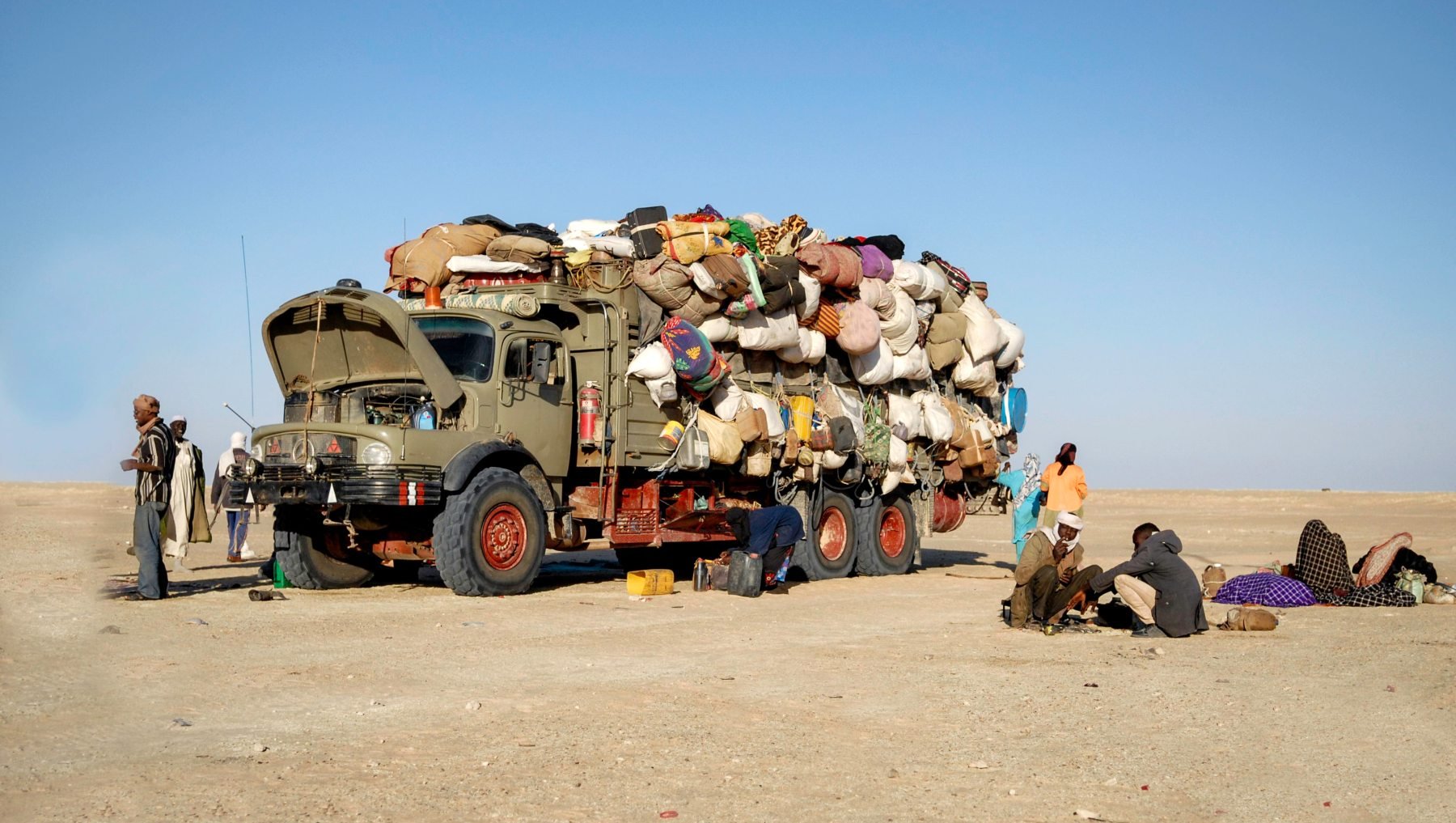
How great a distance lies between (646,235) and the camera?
1572 cm

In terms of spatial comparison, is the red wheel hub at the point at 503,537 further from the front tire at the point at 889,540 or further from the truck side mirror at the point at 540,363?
the front tire at the point at 889,540

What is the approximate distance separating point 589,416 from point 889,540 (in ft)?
20.5

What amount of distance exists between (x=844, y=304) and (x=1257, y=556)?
9.92m

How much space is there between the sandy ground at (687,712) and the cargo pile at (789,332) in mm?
2636

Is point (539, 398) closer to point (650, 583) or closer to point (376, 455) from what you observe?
point (376, 455)

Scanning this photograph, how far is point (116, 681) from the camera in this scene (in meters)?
8.37

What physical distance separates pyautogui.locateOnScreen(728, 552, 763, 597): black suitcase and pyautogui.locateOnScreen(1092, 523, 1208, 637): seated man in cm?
442

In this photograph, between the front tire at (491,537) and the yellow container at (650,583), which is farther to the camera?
the yellow container at (650,583)

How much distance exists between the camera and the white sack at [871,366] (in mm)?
18328

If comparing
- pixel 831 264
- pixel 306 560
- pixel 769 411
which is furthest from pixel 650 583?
pixel 831 264

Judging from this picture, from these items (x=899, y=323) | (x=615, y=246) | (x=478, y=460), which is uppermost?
(x=615, y=246)

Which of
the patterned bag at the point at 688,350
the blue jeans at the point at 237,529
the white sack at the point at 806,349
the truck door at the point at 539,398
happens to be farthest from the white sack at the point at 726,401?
the blue jeans at the point at 237,529

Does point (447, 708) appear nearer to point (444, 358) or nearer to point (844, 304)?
point (444, 358)

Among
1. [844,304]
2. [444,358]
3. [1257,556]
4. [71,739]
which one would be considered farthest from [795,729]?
[1257,556]
